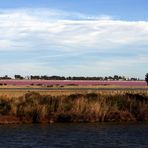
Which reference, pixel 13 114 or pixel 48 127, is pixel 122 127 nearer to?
pixel 48 127

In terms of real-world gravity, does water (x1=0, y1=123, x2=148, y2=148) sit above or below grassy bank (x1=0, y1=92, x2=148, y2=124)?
below

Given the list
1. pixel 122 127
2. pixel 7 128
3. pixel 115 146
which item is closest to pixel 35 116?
pixel 7 128

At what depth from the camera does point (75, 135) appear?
42.1 meters

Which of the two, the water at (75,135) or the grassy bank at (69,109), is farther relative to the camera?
the grassy bank at (69,109)

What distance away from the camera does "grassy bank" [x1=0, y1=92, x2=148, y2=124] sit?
52.5m

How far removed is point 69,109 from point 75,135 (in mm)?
12048

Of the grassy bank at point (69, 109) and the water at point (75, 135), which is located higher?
the grassy bank at point (69, 109)

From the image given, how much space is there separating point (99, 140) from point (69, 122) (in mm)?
13326

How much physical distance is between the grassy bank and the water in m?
2.61

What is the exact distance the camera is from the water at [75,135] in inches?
1459

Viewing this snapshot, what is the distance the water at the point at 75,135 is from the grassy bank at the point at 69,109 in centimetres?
261

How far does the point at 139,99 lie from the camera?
5956 centimetres

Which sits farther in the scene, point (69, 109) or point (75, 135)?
point (69, 109)

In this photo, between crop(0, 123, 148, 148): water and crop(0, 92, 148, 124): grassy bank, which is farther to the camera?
crop(0, 92, 148, 124): grassy bank
